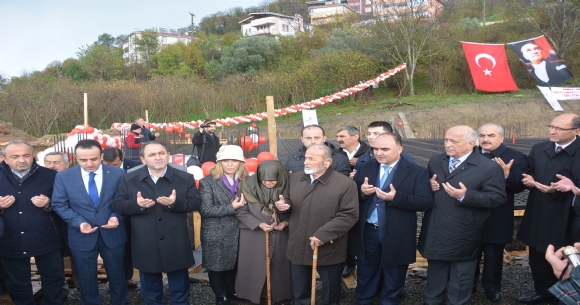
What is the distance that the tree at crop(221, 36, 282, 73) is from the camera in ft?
101

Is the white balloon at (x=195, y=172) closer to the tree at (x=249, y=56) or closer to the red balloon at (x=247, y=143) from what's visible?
the red balloon at (x=247, y=143)

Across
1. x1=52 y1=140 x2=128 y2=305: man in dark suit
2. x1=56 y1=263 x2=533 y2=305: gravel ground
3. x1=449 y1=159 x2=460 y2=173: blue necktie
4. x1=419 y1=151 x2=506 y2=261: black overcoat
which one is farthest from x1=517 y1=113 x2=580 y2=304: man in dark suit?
x1=52 y1=140 x2=128 y2=305: man in dark suit

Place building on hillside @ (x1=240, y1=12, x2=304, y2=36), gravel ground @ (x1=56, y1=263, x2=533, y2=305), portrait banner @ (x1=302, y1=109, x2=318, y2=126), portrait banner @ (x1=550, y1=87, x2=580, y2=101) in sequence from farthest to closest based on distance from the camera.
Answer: building on hillside @ (x1=240, y1=12, x2=304, y2=36) < portrait banner @ (x1=550, y1=87, x2=580, y2=101) < portrait banner @ (x1=302, y1=109, x2=318, y2=126) < gravel ground @ (x1=56, y1=263, x2=533, y2=305)

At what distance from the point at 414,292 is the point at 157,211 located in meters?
2.65

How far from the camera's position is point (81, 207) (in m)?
3.70

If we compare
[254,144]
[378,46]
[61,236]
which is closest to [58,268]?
[61,236]

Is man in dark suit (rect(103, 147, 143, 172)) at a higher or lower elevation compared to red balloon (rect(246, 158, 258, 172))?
higher

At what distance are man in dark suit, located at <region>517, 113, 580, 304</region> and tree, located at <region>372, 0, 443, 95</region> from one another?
66.6 feet

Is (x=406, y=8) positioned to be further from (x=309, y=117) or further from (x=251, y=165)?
(x=251, y=165)

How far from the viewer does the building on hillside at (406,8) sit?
23.6m

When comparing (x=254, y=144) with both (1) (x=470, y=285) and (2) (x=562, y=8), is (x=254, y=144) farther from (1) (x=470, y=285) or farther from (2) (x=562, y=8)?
(2) (x=562, y=8)

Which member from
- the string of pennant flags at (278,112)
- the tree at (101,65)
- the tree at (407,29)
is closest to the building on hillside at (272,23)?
the tree at (101,65)

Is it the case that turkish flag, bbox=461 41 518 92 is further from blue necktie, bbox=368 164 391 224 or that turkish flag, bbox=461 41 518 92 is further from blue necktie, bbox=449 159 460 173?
blue necktie, bbox=368 164 391 224

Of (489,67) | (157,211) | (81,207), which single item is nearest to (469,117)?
(489,67)
